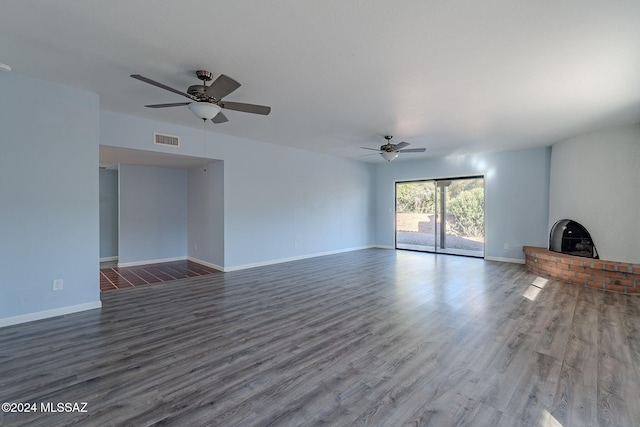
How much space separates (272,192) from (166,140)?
7.57 feet

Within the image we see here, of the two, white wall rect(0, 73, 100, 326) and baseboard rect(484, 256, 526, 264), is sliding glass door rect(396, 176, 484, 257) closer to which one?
baseboard rect(484, 256, 526, 264)

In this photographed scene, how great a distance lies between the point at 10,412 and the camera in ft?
5.67

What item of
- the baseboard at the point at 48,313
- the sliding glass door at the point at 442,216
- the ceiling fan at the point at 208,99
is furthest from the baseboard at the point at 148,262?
the sliding glass door at the point at 442,216

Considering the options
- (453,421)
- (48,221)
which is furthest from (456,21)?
(48,221)

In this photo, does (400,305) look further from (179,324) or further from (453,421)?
(179,324)

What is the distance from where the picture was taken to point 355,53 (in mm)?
2561

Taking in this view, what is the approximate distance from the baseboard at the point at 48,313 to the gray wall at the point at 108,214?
4105 mm

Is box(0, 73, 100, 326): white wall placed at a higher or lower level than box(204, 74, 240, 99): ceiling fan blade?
lower

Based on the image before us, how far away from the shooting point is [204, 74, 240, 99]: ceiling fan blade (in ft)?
8.04

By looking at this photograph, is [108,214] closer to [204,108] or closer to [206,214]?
[206,214]

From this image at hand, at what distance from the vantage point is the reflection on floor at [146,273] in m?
4.75

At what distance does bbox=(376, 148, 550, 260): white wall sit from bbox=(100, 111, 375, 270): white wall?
2.77m

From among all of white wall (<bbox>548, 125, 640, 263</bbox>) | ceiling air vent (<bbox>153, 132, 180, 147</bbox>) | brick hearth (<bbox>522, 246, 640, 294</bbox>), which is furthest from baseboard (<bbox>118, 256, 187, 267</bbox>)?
white wall (<bbox>548, 125, 640, 263</bbox>)

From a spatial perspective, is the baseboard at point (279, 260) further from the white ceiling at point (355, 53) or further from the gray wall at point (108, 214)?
the gray wall at point (108, 214)
